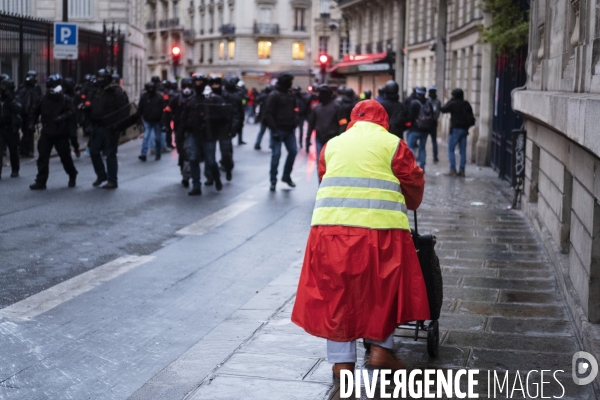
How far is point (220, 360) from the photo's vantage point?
649 cm

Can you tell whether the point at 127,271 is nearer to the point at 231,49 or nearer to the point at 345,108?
the point at 345,108

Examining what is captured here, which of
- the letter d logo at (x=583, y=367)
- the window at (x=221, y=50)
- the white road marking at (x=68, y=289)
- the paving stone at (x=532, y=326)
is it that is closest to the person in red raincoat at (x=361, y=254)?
the letter d logo at (x=583, y=367)

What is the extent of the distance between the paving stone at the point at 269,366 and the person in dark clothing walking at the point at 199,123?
9.24 meters

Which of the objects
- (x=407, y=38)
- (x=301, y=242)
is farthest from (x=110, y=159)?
(x=407, y=38)

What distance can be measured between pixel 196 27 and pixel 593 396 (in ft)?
311

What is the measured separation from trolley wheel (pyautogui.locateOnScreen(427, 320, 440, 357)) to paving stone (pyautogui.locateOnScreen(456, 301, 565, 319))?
4.73 ft

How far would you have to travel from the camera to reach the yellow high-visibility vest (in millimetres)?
5801

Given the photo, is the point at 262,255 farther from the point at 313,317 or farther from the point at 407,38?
the point at 407,38

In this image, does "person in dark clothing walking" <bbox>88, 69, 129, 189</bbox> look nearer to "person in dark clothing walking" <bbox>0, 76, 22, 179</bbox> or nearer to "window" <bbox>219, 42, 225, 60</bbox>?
"person in dark clothing walking" <bbox>0, 76, 22, 179</bbox>

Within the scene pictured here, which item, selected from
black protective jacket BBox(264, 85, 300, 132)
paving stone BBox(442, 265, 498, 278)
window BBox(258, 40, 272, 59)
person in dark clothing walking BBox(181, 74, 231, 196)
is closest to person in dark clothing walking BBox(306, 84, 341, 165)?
black protective jacket BBox(264, 85, 300, 132)

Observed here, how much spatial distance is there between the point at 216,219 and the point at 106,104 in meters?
3.77

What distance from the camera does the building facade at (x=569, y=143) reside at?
691 centimetres

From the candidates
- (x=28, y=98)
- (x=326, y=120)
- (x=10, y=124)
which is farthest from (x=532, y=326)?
A: (x=28, y=98)

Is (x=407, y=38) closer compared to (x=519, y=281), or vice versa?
(x=519, y=281)
